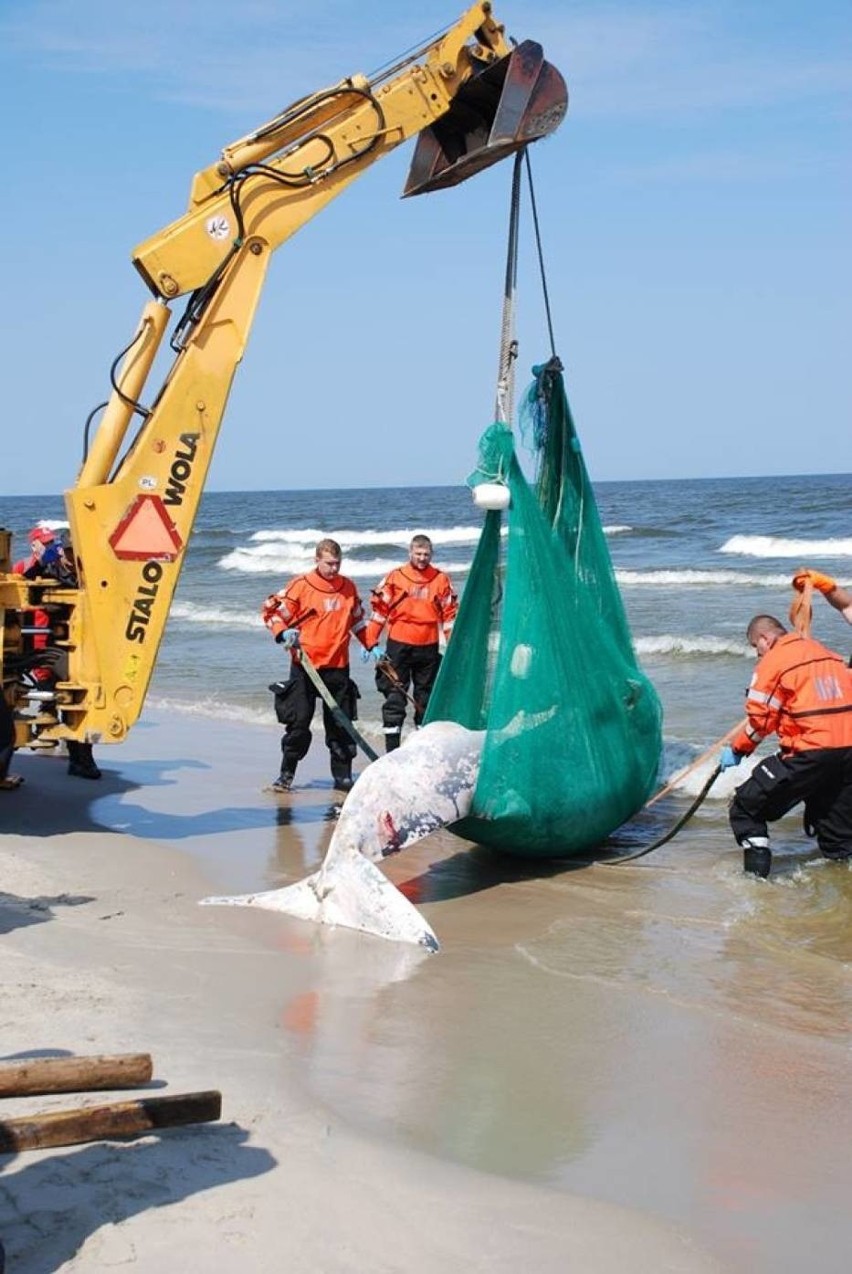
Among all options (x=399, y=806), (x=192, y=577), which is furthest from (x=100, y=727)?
(x=192, y=577)

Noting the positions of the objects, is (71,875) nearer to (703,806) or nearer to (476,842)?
(476,842)

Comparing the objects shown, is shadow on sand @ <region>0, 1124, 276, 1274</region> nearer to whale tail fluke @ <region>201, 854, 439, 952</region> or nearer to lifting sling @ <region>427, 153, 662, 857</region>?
whale tail fluke @ <region>201, 854, 439, 952</region>

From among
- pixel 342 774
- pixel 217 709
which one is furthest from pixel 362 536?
pixel 342 774

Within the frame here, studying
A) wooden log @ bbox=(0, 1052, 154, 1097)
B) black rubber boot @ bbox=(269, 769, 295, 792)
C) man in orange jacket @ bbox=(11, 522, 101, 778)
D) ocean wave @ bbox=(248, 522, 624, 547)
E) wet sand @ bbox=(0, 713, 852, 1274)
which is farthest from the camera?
ocean wave @ bbox=(248, 522, 624, 547)

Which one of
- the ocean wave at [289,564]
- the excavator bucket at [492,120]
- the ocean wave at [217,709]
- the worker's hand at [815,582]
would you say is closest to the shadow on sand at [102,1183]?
the worker's hand at [815,582]

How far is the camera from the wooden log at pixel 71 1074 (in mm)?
3771

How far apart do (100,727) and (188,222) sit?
99.7 inches

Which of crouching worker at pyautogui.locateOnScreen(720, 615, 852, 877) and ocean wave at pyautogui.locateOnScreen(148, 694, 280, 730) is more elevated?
crouching worker at pyautogui.locateOnScreen(720, 615, 852, 877)

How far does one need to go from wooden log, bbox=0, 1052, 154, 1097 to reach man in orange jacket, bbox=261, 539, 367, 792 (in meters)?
5.54

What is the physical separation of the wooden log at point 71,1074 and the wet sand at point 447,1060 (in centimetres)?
13

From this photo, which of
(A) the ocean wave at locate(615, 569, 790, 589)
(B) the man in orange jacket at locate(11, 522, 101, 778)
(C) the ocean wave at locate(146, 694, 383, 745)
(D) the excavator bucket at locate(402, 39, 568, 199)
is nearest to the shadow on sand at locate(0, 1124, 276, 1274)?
(B) the man in orange jacket at locate(11, 522, 101, 778)

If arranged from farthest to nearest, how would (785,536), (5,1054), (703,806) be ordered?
(785,536)
(703,806)
(5,1054)

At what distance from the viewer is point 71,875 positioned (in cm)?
714

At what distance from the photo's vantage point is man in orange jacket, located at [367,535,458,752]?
998 cm
